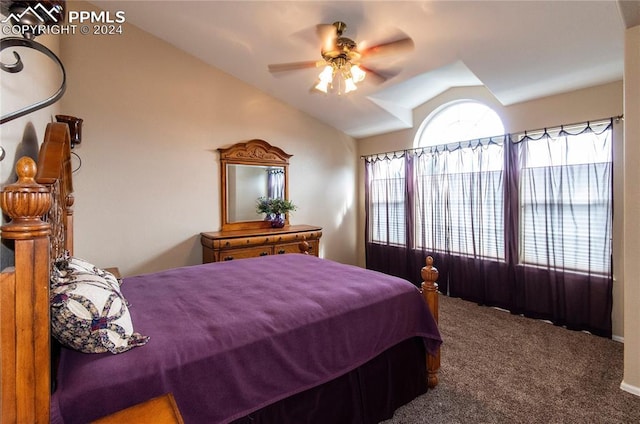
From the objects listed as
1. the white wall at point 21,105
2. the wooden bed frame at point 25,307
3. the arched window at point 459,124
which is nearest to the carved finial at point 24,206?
the wooden bed frame at point 25,307

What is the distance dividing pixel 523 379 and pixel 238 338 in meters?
2.16

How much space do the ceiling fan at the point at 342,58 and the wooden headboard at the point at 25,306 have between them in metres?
1.99

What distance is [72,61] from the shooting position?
3.13 meters

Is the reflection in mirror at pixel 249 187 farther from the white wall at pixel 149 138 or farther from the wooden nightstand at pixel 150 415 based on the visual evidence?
the wooden nightstand at pixel 150 415

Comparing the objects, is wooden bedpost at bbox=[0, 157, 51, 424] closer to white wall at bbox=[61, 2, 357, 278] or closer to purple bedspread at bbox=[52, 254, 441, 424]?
purple bedspread at bbox=[52, 254, 441, 424]

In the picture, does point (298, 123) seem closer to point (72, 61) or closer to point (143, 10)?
point (143, 10)

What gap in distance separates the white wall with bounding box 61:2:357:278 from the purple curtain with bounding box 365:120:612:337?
2288mm

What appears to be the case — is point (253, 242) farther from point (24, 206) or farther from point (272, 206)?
point (24, 206)

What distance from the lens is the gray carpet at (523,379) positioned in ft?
6.33

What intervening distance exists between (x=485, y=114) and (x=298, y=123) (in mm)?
2530

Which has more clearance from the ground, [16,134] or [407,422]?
[16,134]

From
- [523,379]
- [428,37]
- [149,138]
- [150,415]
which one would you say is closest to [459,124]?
[428,37]

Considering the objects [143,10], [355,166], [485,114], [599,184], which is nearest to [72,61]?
[143,10]

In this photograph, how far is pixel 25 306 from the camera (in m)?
0.80
